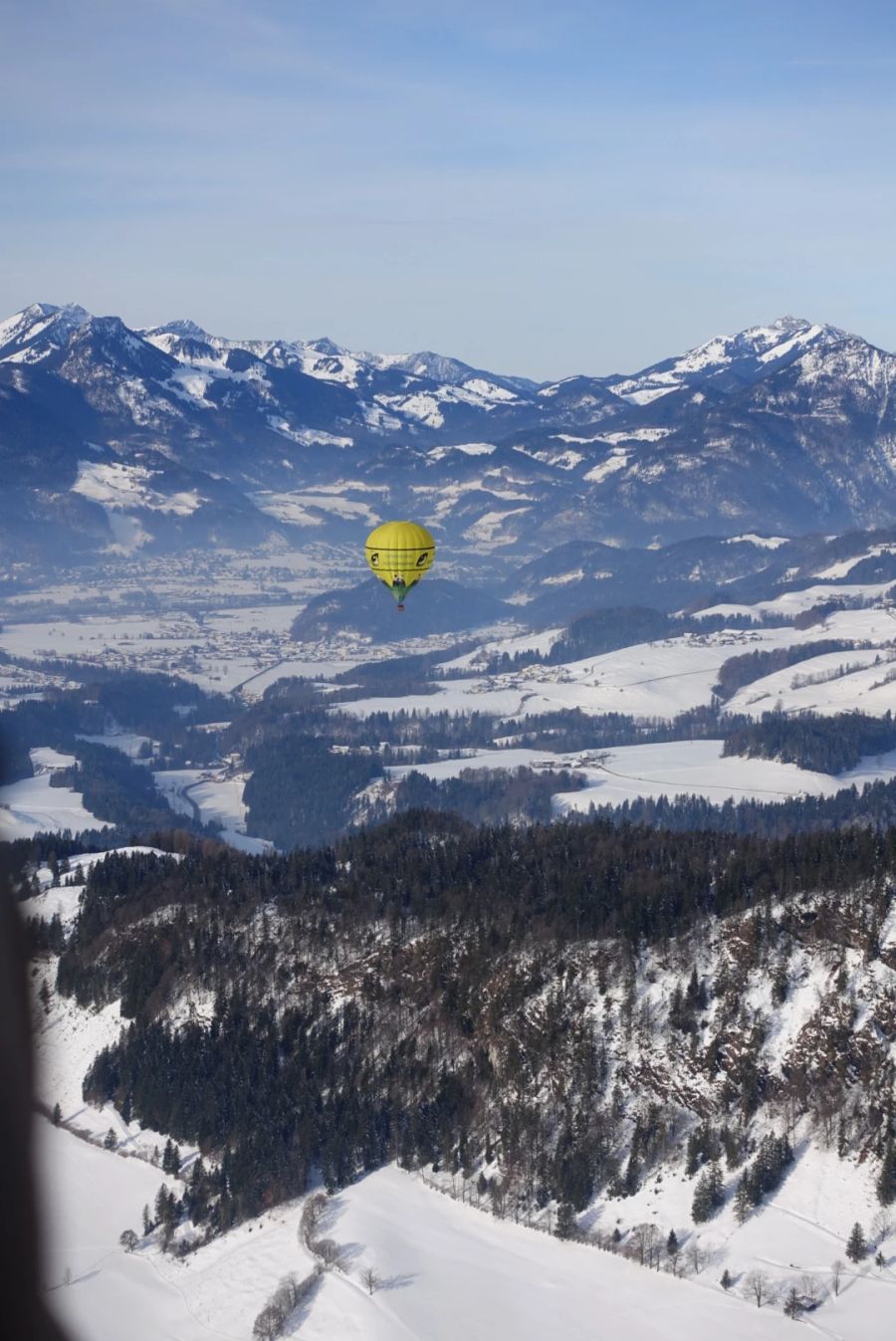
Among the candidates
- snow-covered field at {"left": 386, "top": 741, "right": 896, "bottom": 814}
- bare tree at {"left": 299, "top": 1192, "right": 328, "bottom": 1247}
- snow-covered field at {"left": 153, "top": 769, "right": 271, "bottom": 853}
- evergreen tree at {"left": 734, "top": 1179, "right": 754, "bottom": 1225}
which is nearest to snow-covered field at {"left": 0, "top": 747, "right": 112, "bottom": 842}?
snow-covered field at {"left": 153, "top": 769, "right": 271, "bottom": 853}

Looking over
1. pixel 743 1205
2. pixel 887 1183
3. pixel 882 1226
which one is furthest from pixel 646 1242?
pixel 887 1183

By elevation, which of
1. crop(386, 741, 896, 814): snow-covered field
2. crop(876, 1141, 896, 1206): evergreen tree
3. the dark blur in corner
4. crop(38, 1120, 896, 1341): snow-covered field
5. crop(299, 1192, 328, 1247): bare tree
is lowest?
crop(386, 741, 896, 814): snow-covered field

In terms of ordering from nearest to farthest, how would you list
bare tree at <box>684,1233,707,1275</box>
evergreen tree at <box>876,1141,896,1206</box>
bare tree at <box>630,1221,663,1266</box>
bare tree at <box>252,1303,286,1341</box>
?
1. bare tree at <box>252,1303,286,1341</box>
2. bare tree at <box>684,1233,707,1275</box>
3. bare tree at <box>630,1221,663,1266</box>
4. evergreen tree at <box>876,1141,896,1206</box>

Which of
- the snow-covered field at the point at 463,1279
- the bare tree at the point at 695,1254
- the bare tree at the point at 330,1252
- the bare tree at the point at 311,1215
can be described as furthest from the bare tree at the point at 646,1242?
the bare tree at the point at 311,1215

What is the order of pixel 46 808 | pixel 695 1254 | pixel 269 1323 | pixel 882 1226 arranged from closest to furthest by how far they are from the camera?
pixel 269 1323, pixel 882 1226, pixel 695 1254, pixel 46 808

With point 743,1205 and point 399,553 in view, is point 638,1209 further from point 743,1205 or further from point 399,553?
point 399,553

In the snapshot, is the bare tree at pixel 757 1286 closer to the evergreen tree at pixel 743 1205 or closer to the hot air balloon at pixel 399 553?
the evergreen tree at pixel 743 1205

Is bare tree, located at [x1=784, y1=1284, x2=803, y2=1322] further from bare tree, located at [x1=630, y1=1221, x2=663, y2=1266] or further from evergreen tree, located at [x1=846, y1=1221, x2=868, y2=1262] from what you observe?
bare tree, located at [x1=630, y1=1221, x2=663, y2=1266]
